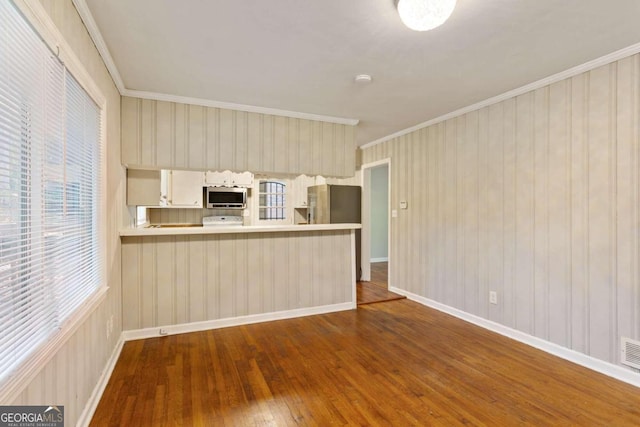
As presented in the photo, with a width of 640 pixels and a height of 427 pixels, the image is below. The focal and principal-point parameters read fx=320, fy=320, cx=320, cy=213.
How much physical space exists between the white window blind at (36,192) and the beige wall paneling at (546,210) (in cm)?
363

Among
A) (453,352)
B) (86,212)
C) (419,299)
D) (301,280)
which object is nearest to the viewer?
(86,212)

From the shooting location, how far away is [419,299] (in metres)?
4.47

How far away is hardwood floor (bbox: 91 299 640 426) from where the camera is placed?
2.01 m

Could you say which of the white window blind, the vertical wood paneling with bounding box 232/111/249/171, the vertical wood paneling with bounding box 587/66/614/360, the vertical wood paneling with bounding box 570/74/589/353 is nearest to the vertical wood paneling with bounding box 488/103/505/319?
the vertical wood paneling with bounding box 570/74/589/353

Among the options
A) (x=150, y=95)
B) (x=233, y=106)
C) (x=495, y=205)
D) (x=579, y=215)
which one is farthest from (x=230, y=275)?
(x=579, y=215)

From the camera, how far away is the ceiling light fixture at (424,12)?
5.63 feet

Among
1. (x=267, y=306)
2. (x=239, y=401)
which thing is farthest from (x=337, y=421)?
(x=267, y=306)

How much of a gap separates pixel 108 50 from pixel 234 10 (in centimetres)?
115

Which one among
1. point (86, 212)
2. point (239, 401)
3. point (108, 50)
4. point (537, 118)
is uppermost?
point (108, 50)

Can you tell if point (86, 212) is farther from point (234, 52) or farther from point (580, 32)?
point (580, 32)

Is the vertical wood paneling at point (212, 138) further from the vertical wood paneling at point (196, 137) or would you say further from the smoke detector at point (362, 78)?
the smoke detector at point (362, 78)

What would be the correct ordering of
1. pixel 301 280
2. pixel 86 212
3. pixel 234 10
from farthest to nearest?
pixel 301 280 < pixel 86 212 < pixel 234 10

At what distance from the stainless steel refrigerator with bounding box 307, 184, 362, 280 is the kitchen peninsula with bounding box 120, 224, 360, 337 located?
136 centimetres

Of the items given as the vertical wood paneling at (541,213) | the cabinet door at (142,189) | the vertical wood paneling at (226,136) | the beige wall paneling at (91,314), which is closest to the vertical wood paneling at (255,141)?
the vertical wood paneling at (226,136)
